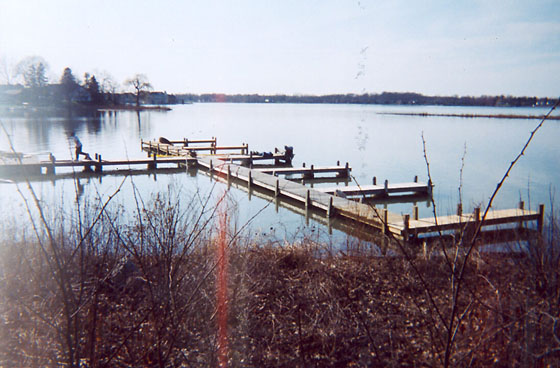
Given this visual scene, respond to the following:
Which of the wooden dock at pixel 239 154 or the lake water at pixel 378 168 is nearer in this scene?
the lake water at pixel 378 168

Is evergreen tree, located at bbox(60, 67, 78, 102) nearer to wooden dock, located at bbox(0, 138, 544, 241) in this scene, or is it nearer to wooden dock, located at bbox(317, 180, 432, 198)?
wooden dock, located at bbox(0, 138, 544, 241)

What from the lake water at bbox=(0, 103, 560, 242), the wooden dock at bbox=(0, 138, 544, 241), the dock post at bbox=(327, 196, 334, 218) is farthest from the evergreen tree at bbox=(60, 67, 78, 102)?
the dock post at bbox=(327, 196, 334, 218)

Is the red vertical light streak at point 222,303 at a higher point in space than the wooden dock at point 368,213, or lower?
higher

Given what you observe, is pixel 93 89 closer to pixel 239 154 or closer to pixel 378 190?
pixel 239 154

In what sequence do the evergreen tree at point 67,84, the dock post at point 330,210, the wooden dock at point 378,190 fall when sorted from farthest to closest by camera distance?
the evergreen tree at point 67,84 < the wooden dock at point 378,190 < the dock post at point 330,210

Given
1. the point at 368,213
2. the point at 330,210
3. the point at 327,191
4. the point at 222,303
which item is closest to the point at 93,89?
the point at 327,191

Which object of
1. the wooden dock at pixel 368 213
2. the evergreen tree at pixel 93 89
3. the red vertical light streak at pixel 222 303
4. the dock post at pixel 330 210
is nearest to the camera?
the red vertical light streak at pixel 222 303

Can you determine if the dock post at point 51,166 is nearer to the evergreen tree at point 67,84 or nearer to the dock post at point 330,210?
the dock post at point 330,210

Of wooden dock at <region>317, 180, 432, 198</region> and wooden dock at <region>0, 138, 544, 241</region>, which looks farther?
wooden dock at <region>317, 180, 432, 198</region>

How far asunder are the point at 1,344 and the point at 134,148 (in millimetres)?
41453

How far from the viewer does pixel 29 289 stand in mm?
6348

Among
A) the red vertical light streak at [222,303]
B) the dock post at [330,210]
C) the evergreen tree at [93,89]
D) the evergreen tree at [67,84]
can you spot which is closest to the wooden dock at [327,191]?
the dock post at [330,210]

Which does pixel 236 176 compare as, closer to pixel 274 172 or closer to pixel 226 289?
pixel 274 172

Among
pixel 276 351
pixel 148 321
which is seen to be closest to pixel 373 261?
pixel 276 351
